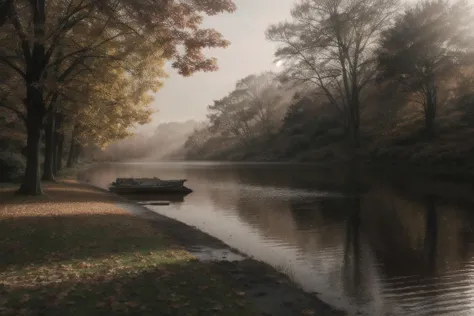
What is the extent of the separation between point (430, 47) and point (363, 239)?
1385 inches

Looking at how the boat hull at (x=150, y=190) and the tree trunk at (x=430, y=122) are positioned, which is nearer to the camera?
the boat hull at (x=150, y=190)

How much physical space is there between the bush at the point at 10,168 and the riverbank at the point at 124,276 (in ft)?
49.9

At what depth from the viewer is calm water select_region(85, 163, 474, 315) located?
28.0ft

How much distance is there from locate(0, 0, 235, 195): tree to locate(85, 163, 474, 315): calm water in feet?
24.3

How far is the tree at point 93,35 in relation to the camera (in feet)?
51.5

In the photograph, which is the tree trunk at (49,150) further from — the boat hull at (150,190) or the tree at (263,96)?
the tree at (263,96)

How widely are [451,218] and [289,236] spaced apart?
723 cm

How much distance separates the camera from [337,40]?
4809 centimetres

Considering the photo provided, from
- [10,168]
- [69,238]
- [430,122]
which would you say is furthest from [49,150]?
[430,122]

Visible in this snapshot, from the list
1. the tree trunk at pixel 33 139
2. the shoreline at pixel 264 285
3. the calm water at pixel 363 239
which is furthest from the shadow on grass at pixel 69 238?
the tree trunk at pixel 33 139

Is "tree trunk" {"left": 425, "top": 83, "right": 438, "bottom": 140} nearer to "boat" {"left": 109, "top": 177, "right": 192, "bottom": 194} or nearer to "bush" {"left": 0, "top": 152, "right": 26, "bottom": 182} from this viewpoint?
"boat" {"left": 109, "top": 177, "right": 192, "bottom": 194}

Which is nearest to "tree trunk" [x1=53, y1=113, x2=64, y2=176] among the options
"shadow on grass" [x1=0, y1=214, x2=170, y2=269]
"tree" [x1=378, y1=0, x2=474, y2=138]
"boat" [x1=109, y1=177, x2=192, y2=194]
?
"boat" [x1=109, y1=177, x2=192, y2=194]

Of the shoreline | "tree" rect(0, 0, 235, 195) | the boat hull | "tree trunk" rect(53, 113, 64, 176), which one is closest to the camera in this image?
the shoreline

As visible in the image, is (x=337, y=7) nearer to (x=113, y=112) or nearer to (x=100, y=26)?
(x=113, y=112)
